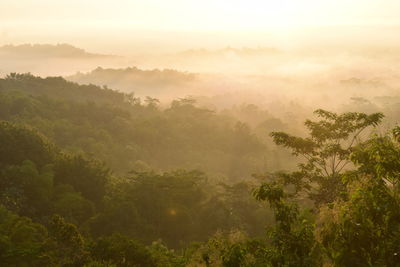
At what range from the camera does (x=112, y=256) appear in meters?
21.6

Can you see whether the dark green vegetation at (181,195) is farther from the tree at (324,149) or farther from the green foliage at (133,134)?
the green foliage at (133,134)

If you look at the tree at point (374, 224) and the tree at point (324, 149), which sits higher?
the tree at point (374, 224)

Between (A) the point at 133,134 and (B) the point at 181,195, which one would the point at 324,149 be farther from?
(A) the point at 133,134

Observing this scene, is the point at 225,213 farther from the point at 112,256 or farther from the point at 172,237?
the point at 112,256

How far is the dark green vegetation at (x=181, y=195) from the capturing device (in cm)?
886

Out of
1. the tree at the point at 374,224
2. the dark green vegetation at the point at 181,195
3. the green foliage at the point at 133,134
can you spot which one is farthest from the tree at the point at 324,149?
the green foliage at the point at 133,134

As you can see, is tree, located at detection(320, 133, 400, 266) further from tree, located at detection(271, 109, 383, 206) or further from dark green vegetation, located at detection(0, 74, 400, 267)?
tree, located at detection(271, 109, 383, 206)

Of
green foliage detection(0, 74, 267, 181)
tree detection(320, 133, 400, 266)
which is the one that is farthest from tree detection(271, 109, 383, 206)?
green foliage detection(0, 74, 267, 181)

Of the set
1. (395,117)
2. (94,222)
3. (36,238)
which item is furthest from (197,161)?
(395,117)

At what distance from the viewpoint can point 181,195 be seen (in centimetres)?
3884

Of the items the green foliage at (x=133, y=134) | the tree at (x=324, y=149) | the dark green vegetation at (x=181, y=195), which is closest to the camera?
the dark green vegetation at (x=181, y=195)

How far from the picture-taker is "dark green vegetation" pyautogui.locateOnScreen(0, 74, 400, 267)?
349 inches

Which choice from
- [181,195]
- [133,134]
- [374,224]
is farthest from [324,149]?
[133,134]

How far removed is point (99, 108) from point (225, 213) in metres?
48.4
